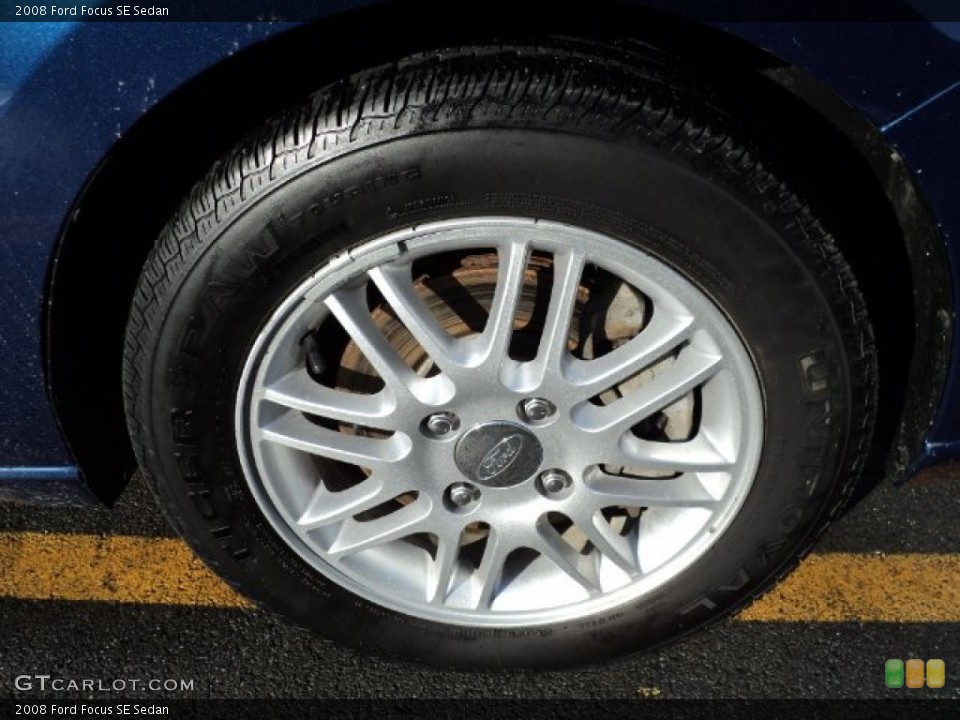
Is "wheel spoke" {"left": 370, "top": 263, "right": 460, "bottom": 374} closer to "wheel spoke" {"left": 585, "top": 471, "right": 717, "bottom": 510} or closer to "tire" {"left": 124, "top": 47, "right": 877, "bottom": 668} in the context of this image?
"tire" {"left": 124, "top": 47, "right": 877, "bottom": 668}

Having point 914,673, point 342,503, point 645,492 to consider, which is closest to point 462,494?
point 342,503

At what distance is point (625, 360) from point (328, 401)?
487mm

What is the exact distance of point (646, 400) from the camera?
170 centimetres

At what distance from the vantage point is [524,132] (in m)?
1.47

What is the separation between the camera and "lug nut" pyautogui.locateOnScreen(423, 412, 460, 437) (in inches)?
66.3

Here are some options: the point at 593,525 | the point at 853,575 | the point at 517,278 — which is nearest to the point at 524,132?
the point at 517,278

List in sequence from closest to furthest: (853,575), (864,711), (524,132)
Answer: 1. (524,132)
2. (864,711)
3. (853,575)

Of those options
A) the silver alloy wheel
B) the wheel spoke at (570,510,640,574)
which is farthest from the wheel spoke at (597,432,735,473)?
the wheel spoke at (570,510,640,574)

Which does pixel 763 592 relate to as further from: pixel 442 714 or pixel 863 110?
pixel 863 110

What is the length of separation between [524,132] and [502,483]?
23.8 inches

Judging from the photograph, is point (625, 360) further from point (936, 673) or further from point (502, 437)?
point (936, 673)

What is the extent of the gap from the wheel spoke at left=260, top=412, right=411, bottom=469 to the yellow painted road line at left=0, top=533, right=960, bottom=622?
56 centimetres

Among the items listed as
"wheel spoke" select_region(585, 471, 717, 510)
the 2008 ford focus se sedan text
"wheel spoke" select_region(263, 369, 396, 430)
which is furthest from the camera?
"wheel spoke" select_region(585, 471, 717, 510)
